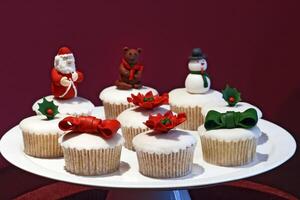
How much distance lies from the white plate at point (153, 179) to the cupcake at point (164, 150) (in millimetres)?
23

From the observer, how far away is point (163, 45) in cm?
251

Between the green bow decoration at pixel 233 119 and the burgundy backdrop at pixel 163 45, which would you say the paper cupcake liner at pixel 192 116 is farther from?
the burgundy backdrop at pixel 163 45

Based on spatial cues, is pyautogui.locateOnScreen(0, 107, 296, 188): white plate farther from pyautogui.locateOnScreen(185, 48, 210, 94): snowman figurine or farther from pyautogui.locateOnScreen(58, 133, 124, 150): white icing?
pyautogui.locateOnScreen(185, 48, 210, 94): snowman figurine

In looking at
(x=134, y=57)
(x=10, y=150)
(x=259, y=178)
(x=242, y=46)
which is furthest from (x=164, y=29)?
(x=10, y=150)

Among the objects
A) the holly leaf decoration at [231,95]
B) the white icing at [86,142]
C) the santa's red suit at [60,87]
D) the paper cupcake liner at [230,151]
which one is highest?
the santa's red suit at [60,87]

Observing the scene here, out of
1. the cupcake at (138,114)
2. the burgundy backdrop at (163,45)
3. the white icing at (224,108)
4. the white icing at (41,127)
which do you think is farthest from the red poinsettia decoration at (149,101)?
the burgundy backdrop at (163,45)

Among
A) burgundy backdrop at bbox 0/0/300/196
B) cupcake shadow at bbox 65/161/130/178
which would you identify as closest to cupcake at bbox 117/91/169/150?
cupcake shadow at bbox 65/161/130/178

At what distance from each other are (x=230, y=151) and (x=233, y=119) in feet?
0.29

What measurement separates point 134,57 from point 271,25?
2.38 feet

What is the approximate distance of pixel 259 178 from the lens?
8.32ft

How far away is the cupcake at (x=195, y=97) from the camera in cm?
193

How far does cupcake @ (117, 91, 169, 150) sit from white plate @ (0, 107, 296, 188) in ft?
0.20

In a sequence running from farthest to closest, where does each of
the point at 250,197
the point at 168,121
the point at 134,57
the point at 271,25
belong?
the point at 271,25 → the point at 250,197 → the point at 134,57 → the point at 168,121

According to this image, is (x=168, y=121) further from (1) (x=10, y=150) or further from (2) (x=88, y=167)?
(1) (x=10, y=150)
